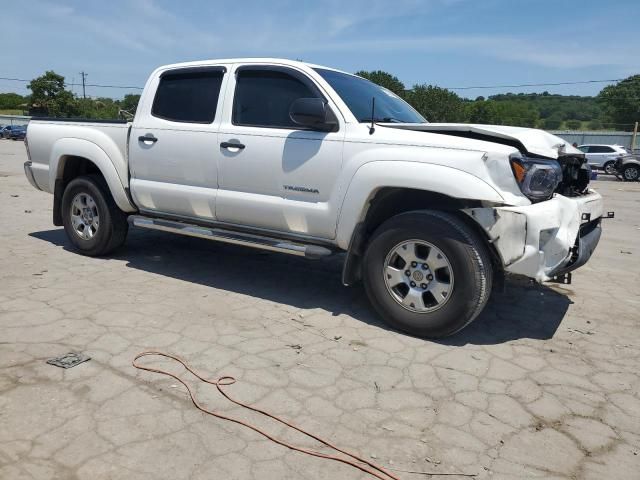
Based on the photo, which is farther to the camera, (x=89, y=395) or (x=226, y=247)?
(x=226, y=247)

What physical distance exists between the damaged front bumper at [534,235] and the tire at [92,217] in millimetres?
3793

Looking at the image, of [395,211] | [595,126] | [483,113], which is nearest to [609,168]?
[395,211]

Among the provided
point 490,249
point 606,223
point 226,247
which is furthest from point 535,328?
point 606,223

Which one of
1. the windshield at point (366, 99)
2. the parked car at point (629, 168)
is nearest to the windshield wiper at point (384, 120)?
the windshield at point (366, 99)

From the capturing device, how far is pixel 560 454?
2.68 m

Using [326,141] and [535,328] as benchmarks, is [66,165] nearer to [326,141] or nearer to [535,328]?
[326,141]

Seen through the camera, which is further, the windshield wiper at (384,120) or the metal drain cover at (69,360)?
the windshield wiper at (384,120)

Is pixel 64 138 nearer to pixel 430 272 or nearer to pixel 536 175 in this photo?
pixel 430 272

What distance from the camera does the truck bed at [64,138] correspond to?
5441 mm

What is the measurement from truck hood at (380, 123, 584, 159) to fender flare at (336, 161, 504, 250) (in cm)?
36

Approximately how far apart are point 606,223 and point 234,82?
26.2 ft

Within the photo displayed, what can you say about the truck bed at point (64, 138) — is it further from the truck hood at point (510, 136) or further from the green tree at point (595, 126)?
the green tree at point (595, 126)

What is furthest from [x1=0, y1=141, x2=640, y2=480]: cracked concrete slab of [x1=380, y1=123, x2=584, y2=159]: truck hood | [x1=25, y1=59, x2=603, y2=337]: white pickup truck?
[x1=380, y1=123, x2=584, y2=159]: truck hood

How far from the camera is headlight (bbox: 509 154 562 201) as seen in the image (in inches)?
142
